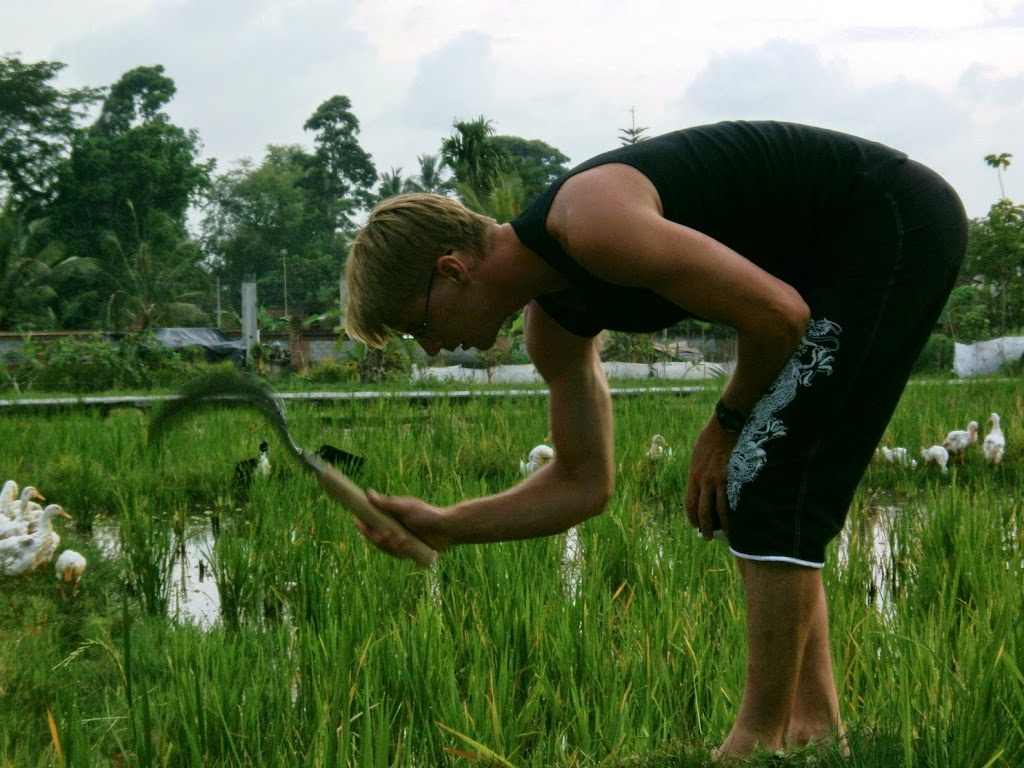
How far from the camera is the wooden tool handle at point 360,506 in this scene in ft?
6.20

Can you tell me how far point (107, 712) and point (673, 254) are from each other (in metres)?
1.42

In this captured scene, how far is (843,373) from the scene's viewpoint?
1657 mm

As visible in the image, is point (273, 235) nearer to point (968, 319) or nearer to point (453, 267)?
point (968, 319)

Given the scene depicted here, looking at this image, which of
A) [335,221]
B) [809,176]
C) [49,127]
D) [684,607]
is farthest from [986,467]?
[335,221]

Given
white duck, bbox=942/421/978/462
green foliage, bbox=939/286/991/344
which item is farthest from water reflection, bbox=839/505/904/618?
green foliage, bbox=939/286/991/344

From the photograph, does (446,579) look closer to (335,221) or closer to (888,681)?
(888,681)

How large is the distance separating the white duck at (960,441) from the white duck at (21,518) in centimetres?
360

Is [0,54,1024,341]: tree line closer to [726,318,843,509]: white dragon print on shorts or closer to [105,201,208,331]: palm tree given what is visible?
[105,201,208,331]: palm tree

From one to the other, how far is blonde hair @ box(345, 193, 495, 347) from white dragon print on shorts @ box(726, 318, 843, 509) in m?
0.52

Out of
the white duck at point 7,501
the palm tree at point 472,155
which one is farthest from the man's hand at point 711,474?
the palm tree at point 472,155

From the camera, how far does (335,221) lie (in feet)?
135

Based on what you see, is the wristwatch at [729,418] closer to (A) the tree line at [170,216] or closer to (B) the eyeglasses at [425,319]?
(B) the eyeglasses at [425,319]

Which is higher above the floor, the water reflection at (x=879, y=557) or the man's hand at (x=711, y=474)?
the man's hand at (x=711, y=474)

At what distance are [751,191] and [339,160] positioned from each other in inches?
1637
